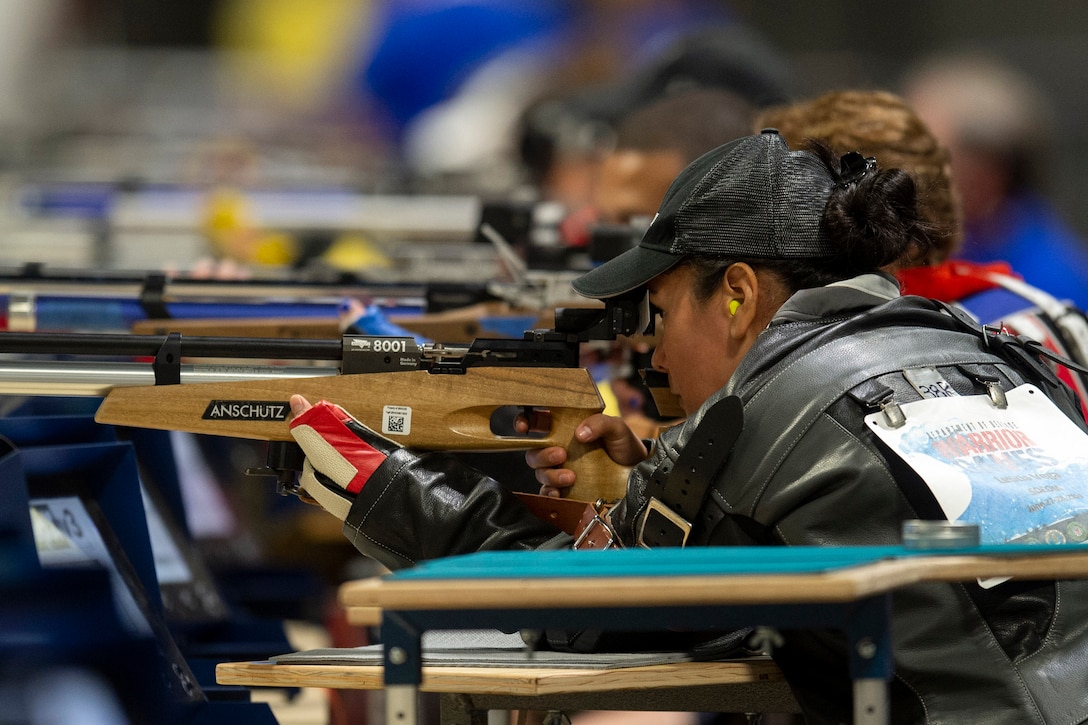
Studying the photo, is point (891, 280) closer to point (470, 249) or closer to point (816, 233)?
point (816, 233)

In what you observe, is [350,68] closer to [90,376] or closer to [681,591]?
[90,376]

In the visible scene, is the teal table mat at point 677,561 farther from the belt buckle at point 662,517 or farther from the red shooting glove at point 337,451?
the red shooting glove at point 337,451

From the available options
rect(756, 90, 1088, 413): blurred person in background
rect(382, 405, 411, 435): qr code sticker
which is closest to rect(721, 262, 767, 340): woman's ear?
rect(382, 405, 411, 435): qr code sticker

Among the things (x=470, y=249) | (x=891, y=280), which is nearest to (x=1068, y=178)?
(x=470, y=249)

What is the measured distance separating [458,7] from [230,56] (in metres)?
2.53

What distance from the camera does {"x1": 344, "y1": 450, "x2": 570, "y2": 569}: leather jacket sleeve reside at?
77.4 inches

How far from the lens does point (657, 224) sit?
1.97 meters

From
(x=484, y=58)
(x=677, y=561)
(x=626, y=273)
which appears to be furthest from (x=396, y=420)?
(x=484, y=58)

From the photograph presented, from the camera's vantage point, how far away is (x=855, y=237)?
191cm

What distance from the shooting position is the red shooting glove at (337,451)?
2006 millimetres

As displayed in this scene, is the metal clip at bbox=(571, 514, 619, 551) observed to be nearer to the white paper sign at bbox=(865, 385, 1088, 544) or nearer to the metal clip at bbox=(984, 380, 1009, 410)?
the white paper sign at bbox=(865, 385, 1088, 544)

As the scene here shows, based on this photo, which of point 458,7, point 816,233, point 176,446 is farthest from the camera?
point 458,7

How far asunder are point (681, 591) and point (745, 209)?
0.79 meters

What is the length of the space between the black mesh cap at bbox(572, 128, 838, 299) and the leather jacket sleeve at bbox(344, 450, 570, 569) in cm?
38
